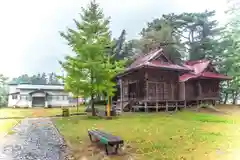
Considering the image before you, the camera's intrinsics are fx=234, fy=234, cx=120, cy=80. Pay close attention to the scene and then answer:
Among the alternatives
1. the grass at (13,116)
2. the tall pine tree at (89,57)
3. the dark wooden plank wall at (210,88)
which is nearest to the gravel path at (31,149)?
the grass at (13,116)

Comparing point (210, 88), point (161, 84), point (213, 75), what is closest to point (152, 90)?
point (161, 84)

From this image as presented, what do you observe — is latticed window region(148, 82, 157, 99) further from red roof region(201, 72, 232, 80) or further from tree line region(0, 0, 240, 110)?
red roof region(201, 72, 232, 80)

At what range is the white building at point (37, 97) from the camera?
37.2 meters

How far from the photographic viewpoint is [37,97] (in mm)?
37656

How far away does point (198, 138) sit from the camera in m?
7.73

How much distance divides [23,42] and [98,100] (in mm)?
22445

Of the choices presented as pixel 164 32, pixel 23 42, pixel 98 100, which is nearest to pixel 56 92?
pixel 98 100

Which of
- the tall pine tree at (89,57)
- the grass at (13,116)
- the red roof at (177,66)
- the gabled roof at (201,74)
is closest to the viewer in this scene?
the grass at (13,116)

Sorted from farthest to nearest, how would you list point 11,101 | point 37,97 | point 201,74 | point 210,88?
point 11,101 → point 37,97 → point 210,88 → point 201,74

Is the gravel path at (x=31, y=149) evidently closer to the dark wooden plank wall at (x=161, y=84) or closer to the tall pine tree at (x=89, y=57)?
the tall pine tree at (x=89, y=57)

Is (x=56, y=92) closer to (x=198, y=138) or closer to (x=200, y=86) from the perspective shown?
(x=200, y=86)

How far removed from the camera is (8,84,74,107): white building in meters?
37.2

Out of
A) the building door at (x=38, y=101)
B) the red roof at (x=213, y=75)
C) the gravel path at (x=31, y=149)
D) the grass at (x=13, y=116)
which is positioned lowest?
the grass at (x=13, y=116)

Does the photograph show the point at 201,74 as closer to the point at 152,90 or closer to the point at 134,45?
the point at 152,90
